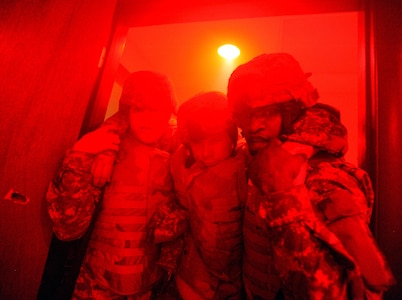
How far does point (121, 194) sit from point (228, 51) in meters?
2.14

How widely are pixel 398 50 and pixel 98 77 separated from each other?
1.31 metres

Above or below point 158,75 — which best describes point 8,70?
below

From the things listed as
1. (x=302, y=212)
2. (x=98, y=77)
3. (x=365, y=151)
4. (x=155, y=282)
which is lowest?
(x=155, y=282)

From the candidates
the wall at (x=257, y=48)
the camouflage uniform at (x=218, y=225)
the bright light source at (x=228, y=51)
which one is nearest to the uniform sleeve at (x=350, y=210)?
the camouflage uniform at (x=218, y=225)

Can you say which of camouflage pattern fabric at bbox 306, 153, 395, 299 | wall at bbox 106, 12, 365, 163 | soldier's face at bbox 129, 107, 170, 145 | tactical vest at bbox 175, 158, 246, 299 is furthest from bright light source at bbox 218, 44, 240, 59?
camouflage pattern fabric at bbox 306, 153, 395, 299

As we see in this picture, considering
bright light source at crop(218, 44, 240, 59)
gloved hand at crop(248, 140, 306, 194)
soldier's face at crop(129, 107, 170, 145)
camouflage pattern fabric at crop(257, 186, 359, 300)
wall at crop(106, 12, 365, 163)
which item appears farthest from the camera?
bright light source at crop(218, 44, 240, 59)

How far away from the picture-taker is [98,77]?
1.23m

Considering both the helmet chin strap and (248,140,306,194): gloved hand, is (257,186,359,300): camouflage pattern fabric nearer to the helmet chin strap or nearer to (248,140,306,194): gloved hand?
(248,140,306,194): gloved hand

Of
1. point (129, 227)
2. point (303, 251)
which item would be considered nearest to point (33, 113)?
point (129, 227)

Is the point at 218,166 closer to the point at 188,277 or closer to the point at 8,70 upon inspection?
the point at 188,277

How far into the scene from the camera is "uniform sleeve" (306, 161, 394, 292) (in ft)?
2.11

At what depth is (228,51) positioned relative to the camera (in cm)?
269

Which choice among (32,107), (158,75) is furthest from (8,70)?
(158,75)

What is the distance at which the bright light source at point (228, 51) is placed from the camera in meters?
2.63
